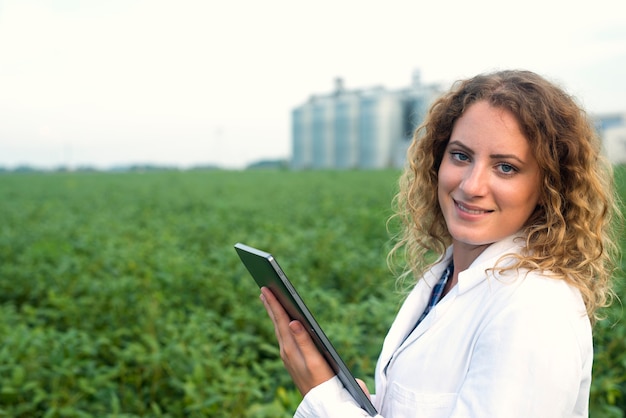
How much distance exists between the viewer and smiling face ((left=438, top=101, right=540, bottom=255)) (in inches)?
45.3

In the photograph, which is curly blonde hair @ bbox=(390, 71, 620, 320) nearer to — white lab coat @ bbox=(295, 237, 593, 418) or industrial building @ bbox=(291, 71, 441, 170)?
white lab coat @ bbox=(295, 237, 593, 418)

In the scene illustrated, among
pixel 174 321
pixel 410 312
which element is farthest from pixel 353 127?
pixel 410 312

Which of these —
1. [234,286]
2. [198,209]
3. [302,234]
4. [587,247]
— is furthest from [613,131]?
[587,247]

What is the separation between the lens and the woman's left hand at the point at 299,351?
4.22 ft

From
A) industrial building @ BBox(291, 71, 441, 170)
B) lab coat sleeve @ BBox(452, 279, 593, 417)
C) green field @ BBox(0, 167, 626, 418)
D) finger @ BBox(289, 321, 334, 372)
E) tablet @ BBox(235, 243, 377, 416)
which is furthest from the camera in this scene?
industrial building @ BBox(291, 71, 441, 170)

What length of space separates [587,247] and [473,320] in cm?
34

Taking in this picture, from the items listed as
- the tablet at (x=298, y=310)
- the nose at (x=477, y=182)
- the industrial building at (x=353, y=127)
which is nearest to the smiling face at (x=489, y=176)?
the nose at (x=477, y=182)

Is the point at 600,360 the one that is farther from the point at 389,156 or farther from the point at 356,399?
the point at 389,156

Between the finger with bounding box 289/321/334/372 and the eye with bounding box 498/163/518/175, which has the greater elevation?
the eye with bounding box 498/163/518/175

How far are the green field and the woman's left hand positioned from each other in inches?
31.9

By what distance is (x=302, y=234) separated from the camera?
6.80 metres

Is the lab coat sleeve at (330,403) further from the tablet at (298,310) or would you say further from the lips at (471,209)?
the lips at (471,209)

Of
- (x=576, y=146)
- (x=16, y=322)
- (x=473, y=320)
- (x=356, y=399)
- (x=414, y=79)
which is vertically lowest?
(x=16, y=322)

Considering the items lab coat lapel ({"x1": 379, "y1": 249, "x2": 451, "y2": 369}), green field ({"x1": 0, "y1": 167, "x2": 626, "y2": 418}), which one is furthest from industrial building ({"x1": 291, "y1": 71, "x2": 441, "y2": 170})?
lab coat lapel ({"x1": 379, "y1": 249, "x2": 451, "y2": 369})
